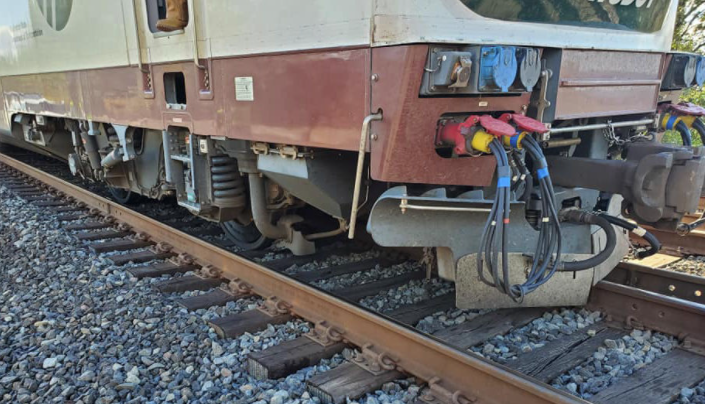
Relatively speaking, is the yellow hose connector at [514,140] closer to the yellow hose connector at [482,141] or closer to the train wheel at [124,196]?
the yellow hose connector at [482,141]

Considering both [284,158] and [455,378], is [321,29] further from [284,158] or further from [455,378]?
[455,378]

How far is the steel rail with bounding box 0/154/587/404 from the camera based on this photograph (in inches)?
101

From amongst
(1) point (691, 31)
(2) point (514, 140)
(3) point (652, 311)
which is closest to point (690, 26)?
(1) point (691, 31)

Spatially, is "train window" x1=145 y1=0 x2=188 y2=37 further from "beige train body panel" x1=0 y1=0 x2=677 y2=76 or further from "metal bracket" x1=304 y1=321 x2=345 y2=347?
"metal bracket" x1=304 y1=321 x2=345 y2=347

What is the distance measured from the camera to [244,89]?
12.1 ft

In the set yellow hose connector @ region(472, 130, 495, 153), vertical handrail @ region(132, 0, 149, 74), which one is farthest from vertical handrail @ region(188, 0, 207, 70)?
yellow hose connector @ region(472, 130, 495, 153)

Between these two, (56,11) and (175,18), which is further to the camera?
(56,11)

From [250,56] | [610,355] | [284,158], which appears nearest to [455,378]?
[610,355]

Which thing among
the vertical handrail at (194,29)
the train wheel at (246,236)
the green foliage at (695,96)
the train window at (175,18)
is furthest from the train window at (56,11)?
the green foliage at (695,96)

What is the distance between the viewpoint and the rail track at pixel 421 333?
277 centimetres

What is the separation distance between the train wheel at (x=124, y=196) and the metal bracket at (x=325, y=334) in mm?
4717

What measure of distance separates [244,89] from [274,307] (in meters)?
1.48

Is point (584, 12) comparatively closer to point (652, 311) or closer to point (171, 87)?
point (652, 311)

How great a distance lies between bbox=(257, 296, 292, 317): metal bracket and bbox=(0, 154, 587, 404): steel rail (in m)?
0.04
